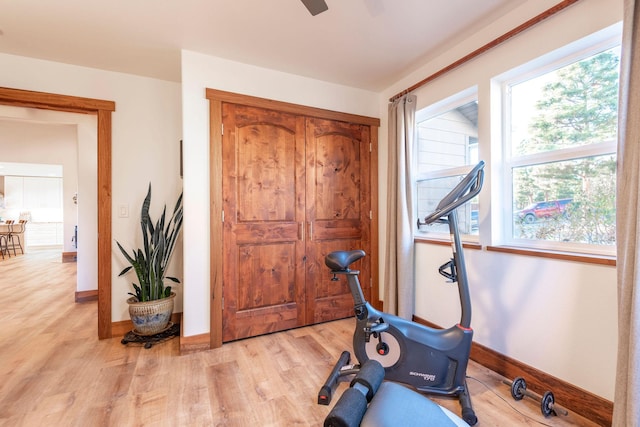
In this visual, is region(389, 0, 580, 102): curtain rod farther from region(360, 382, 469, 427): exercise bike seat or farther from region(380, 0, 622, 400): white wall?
region(360, 382, 469, 427): exercise bike seat

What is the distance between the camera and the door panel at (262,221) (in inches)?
99.6

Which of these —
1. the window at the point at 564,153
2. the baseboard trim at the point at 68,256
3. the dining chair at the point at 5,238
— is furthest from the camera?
the dining chair at the point at 5,238

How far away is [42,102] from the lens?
2428 mm

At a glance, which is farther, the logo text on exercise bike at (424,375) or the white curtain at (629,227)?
the logo text on exercise bike at (424,375)

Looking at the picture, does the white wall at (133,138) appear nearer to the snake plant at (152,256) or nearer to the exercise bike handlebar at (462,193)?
the snake plant at (152,256)

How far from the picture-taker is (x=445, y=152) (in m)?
2.68

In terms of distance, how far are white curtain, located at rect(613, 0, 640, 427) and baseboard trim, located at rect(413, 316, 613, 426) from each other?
24 centimetres

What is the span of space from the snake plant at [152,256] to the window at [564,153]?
287cm

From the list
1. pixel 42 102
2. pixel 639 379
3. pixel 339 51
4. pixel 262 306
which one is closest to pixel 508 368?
pixel 639 379

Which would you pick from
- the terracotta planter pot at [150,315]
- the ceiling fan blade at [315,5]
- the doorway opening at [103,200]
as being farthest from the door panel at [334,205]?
the doorway opening at [103,200]

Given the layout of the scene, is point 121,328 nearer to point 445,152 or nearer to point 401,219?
point 401,219

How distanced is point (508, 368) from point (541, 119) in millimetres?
1700

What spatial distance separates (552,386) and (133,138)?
3.82 m

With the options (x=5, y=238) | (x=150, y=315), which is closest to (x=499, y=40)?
(x=150, y=315)
